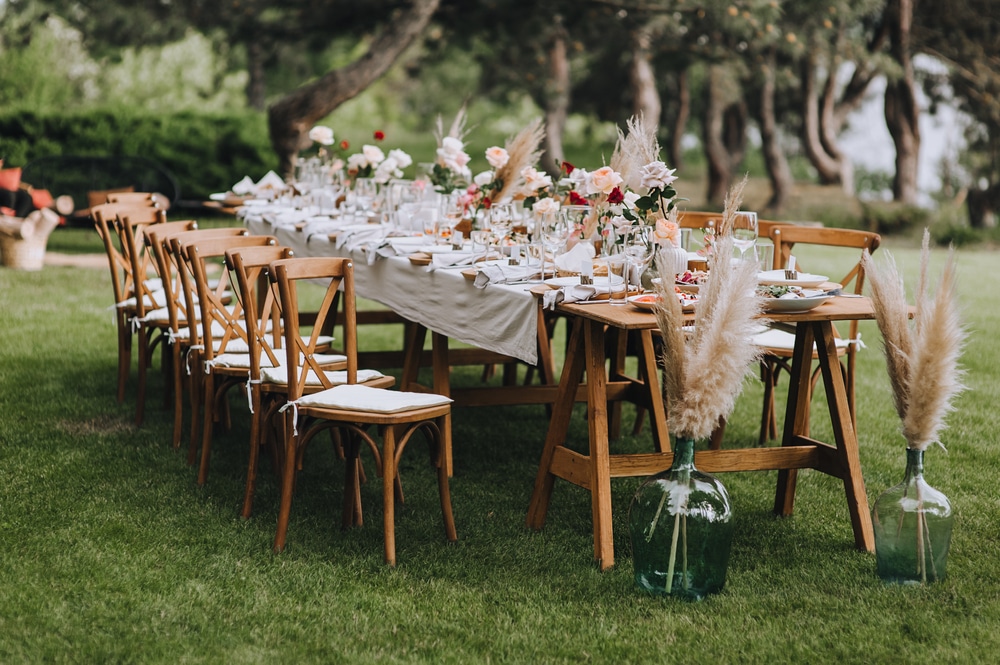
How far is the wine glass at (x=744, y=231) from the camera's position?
3.67 meters

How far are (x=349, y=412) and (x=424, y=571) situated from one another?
1.83ft

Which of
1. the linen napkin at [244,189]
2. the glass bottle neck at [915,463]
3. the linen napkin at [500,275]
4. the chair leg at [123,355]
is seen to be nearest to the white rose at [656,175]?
the linen napkin at [500,275]

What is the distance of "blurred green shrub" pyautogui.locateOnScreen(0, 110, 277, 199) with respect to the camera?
13375 millimetres

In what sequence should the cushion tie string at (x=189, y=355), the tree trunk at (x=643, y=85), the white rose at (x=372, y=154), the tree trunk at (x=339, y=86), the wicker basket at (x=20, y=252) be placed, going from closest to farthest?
the cushion tie string at (x=189, y=355)
the white rose at (x=372, y=154)
the wicker basket at (x=20, y=252)
the tree trunk at (x=339, y=86)
the tree trunk at (x=643, y=85)

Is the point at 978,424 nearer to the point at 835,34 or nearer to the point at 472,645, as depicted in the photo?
the point at 472,645

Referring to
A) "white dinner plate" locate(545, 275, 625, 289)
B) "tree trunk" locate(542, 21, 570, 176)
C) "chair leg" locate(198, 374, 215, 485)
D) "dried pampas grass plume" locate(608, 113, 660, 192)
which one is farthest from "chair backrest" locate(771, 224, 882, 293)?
"tree trunk" locate(542, 21, 570, 176)

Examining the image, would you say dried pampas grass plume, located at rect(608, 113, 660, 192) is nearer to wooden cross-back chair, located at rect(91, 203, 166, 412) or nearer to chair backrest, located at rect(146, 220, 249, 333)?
chair backrest, located at rect(146, 220, 249, 333)

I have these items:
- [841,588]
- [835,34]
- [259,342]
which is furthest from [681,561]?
[835,34]

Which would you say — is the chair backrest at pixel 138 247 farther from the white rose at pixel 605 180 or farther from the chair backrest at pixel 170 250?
the white rose at pixel 605 180

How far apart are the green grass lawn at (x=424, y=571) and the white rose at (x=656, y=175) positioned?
984 mm

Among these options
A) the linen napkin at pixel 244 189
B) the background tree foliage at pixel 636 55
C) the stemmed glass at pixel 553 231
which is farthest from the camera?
the background tree foliage at pixel 636 55

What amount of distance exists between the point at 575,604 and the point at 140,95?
2849cm

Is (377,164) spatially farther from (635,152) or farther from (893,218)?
(893,218)

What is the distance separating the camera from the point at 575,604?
3.21 m
